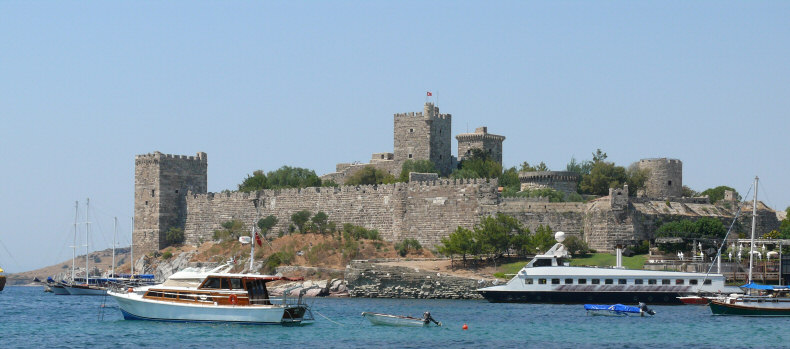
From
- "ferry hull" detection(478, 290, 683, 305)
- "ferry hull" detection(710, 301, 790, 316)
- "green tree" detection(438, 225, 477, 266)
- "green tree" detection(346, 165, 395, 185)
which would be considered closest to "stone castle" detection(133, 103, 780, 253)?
"green tree" detection(346, 165, 395, 185)

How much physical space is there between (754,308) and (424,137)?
121ft

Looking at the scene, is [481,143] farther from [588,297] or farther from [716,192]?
[588,297]

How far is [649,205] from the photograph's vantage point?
210 ft

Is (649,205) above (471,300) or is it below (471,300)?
above

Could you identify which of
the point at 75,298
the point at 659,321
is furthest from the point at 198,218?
the point at 659,321

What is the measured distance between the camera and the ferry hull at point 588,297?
168 ft

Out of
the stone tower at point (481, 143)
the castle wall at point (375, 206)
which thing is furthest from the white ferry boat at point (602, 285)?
the stone tower at point (481, 143)

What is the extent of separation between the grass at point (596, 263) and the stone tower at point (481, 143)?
77.2 feet

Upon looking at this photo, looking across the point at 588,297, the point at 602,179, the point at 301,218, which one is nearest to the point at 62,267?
the point at 301,218

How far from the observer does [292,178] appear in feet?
278

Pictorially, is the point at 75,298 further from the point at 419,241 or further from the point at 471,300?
the point at 471,300

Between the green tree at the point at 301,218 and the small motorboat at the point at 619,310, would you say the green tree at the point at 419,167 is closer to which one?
the green tree at the point at 301,218

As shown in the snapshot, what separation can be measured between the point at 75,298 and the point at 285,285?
37.3 feet

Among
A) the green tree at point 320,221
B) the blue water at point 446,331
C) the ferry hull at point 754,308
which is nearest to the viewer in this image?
the blue water at point 446,331
